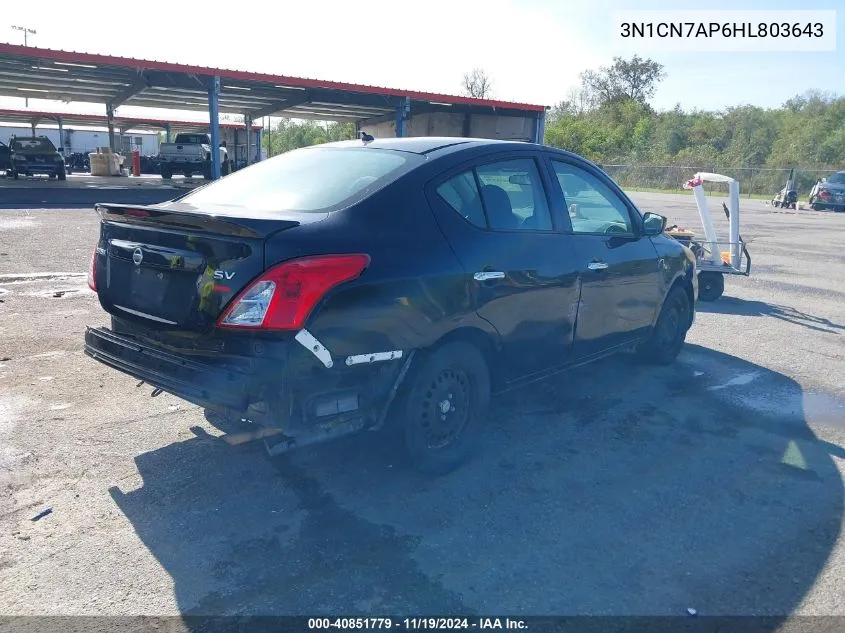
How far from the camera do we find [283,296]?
2992mm

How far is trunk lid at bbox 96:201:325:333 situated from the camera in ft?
10.1

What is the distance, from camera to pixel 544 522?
11.0ft

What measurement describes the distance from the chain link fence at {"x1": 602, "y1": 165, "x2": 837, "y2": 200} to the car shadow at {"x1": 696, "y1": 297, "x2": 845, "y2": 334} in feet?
110

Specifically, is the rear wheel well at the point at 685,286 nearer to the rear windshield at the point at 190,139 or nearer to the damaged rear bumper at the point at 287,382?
the damaged rear bumper at the point at 287,382

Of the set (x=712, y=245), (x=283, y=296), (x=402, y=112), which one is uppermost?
(x=402, y=112)

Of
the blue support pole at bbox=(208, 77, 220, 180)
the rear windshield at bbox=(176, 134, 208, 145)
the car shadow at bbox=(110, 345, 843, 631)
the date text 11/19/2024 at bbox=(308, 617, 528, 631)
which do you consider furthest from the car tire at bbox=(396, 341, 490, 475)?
the rear windshield at bbox=(176, 134, 208, 145)

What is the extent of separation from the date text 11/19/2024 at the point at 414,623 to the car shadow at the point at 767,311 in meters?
6.41

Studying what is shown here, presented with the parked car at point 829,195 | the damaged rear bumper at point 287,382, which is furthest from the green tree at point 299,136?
the damaged rear bumper at point 287,382

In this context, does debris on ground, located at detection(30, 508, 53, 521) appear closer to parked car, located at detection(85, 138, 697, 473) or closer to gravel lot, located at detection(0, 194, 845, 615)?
gravel lot, located at detection(0, 194, 845, 615)

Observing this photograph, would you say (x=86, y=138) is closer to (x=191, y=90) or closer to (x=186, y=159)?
(x=186, y=159)

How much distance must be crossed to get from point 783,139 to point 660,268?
59342 millimetres

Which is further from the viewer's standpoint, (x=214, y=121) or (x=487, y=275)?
(x=214, y=121)

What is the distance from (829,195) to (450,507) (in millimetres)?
32890

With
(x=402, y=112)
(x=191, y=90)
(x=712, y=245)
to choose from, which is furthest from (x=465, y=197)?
(x=191, y=90)
